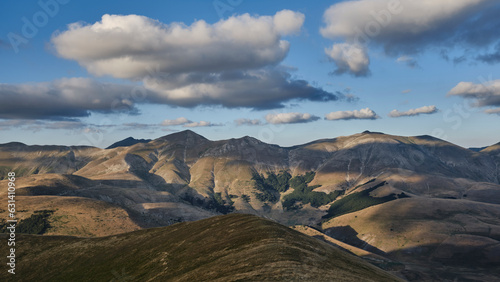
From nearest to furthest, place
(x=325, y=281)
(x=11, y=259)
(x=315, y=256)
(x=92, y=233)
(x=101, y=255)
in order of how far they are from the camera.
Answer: (x=325, y=281)
(x=315, y=256)
(x=101, y=255)
(x=11, y=259)
(x=92, y=233)

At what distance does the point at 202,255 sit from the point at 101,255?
45411 millimetres

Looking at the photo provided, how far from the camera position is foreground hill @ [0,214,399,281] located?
166ft

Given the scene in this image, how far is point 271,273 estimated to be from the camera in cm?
4553

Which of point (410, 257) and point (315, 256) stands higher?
point (315, 256)

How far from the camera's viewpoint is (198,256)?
65.8 meters

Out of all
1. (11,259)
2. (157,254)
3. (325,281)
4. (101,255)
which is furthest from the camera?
(11,259)

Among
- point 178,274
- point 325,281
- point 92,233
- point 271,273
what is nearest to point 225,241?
point 178,274

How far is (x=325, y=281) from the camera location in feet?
144

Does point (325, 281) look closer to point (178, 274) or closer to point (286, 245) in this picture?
point (286, 245)

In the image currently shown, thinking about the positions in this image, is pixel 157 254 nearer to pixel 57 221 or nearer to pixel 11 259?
pixel 11 259

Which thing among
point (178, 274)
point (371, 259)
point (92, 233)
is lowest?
point (371, 259)

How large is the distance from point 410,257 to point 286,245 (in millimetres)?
174891

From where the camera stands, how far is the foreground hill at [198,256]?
166ft

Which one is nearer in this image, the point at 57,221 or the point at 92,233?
the point at 92,233
